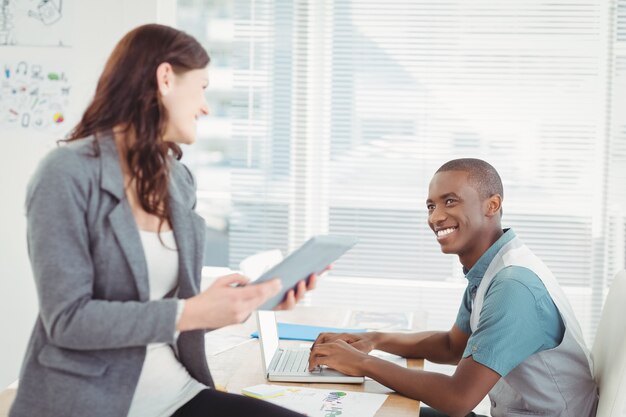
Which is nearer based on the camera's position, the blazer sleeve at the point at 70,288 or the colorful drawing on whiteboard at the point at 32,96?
the blazer sleeve at the point at 70,288

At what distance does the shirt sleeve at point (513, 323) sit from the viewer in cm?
171

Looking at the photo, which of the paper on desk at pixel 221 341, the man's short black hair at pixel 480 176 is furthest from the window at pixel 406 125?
the man's short black hair at pixel 480 176

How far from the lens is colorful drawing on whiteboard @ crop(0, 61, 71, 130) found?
3521mm

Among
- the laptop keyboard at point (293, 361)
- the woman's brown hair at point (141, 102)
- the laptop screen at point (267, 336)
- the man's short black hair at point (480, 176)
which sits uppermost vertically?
the woman's brown hair at point (141, 102)

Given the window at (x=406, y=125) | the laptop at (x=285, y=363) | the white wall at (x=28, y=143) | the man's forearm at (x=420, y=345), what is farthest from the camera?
the white wall at (x=28, y=143)

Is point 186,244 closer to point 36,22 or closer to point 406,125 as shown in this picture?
point 406,125

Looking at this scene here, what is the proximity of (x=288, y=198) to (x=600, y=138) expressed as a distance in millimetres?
1386

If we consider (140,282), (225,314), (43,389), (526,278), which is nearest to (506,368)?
(526,278)

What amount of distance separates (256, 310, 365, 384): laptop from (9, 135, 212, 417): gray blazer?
0.58 metres

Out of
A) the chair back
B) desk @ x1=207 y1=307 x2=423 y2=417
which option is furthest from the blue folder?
the chair back

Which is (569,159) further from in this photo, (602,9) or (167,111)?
(167,111)

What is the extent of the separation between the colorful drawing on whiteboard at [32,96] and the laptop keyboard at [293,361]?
6.47 ft

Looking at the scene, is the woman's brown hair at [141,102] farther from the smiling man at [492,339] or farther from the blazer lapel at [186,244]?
the smiling man at [492,339]

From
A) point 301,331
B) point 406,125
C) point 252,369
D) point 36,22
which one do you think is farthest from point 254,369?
point 36,22
